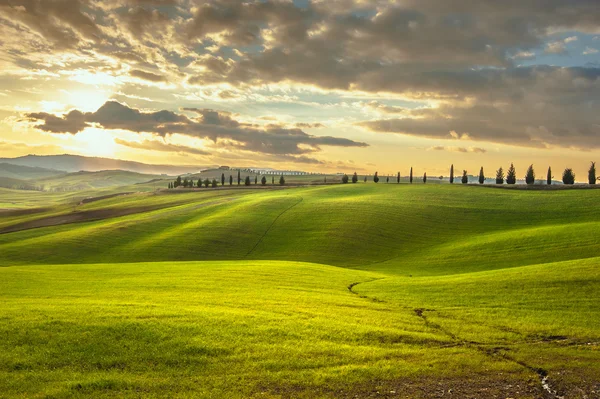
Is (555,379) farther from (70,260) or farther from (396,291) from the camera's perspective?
(70,260)

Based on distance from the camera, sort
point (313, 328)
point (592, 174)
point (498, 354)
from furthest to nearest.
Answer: point (592, 174)
point (313, 328)
point (498, 354)

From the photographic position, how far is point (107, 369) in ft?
57.6

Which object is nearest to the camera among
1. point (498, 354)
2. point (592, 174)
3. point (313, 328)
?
point (498, 354)

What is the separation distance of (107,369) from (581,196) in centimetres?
11756

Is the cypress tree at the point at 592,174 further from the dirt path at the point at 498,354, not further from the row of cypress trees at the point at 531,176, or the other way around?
the dirt path at the point at 498,354

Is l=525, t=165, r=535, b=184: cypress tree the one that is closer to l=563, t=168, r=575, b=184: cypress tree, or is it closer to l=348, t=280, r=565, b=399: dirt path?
l=563, t=168, r=575, b=184: cypress tree

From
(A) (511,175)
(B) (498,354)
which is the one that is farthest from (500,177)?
(B) (498,354)

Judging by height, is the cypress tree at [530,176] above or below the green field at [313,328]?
above

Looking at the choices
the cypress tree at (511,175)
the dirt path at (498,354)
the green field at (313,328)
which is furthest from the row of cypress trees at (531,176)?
the dirt path at (498,354)

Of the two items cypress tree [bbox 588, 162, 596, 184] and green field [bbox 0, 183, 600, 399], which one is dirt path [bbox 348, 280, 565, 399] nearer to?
green field [bbox 0, 183, 600, 399]

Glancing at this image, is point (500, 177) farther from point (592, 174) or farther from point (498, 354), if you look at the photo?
point (498, 354)

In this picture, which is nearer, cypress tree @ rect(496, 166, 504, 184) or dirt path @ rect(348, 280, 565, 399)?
dirt path @ rect(348, 280, 565, 399)

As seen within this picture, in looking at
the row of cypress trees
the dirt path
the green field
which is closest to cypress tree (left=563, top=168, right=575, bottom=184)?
the row of cypress trees

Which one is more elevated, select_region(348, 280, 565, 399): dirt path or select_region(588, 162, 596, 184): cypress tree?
select_region(588, 162, 596, 184): cypress tree
